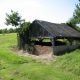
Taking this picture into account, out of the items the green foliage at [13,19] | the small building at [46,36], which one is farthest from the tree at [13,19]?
the small building at [46,36]

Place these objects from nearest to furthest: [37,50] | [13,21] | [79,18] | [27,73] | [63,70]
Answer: [27,73]
[63,70]
[37,50]
[79,18]
[13,21]

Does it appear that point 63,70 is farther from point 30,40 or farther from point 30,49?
point 30,40

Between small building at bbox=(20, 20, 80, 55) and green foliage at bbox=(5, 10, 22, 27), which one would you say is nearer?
small building at bbox=(20, 20, 80, 55)

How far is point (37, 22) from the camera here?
2816 cm

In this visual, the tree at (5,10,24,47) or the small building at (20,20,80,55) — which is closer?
the small building at (20,20,80,55)

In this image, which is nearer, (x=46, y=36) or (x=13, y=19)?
(x=46, y=36)

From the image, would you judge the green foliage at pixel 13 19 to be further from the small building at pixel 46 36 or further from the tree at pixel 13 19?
the small building at pixel 46 36

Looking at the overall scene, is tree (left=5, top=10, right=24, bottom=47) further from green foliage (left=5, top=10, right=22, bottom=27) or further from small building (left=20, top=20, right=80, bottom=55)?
small building (left=20, top=20, right=80, bottom=55)

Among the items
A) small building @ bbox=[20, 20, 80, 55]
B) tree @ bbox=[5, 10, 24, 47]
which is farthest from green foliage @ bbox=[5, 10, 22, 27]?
small building @ bbox=[20, 20, 80, 55]

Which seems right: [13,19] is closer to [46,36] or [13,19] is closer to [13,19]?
[13,19]

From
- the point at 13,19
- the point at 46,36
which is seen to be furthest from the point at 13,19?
the point at 46,36

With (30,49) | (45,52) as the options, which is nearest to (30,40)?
(30,49)

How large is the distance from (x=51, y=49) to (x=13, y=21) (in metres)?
23.7

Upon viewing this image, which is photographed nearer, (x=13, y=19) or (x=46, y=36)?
(x=46, y=36)
